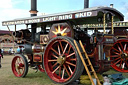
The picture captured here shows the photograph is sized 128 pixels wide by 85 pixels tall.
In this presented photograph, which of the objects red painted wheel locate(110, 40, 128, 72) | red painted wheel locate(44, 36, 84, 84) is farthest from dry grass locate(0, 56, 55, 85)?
red painted wheel locate(110, 40, 128, 72)

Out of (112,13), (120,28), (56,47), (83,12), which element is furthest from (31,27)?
(120,28)

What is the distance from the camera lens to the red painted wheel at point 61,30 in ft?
17.2

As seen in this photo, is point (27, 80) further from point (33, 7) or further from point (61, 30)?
point (33, 7)

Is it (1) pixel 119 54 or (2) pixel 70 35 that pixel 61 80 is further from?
(1) pixel 119 54

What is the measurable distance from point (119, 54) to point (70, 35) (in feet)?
12.4

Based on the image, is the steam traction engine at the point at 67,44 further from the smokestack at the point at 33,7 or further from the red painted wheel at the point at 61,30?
the smokestack at the point at 33,7

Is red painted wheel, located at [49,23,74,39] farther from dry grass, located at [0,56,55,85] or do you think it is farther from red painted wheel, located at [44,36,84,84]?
dry grass, located at [0,56,55,85]

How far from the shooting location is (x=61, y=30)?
5383 mm

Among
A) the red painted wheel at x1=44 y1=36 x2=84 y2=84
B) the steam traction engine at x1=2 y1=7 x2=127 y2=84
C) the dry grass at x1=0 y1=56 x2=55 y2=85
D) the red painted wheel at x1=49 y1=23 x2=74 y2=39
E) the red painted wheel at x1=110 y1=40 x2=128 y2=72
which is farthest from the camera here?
the red painted wheel at x1=110 y1=40 x2=128 y2=72

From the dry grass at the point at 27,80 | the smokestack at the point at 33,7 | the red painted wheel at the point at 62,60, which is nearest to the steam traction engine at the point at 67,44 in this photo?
the red painted wheel at the point at 62,60

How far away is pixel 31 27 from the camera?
674cm

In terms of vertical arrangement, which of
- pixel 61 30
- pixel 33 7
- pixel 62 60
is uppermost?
pixel 33 7

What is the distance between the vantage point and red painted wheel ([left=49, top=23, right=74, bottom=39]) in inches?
207

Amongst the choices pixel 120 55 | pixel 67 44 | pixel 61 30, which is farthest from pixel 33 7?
pixel 67 44
